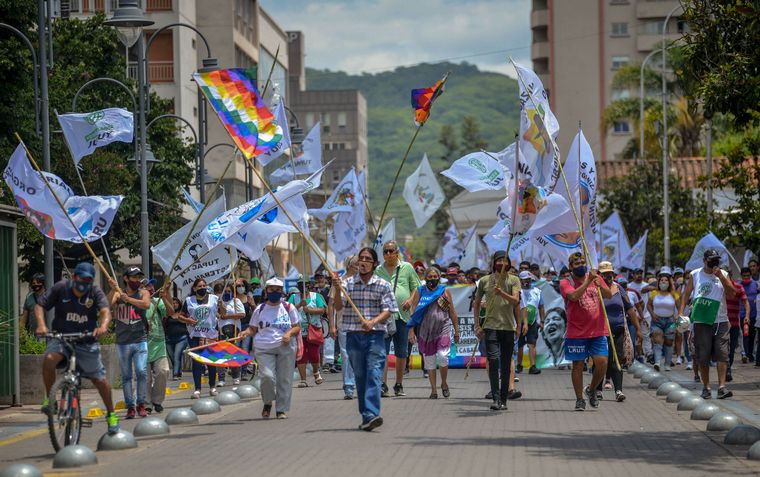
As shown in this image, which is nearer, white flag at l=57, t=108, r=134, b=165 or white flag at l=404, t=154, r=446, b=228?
white flag at l=57, t=108, r=134, b=165

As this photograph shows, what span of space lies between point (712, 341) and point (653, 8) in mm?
85660

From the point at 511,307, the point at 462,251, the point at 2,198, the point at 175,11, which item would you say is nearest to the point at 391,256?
the point at 511,307

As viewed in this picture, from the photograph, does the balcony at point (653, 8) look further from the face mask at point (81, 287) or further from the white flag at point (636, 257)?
the face mask at point (81, 287)

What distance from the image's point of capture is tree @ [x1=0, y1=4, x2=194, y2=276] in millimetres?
31281

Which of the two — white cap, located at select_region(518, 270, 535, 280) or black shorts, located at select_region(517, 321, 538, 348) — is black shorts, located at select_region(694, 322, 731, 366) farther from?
white cap, located at select_region(518, 270, 535, 280)

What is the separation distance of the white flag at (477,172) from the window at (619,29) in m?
75.3

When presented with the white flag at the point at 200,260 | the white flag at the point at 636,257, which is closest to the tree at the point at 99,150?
the white flag at the point at 200,260

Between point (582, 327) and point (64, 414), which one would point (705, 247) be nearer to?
point (582, 327)

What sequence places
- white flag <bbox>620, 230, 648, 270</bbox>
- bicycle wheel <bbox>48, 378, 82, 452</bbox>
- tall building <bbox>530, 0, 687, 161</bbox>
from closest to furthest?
bicycle wheel <bbox>48, 378, 82, 452</bbox>, white flag <bbox>620, 230, 648, 270</bbox>, tall building <bbox>530, 0, 687, 161</bbox>

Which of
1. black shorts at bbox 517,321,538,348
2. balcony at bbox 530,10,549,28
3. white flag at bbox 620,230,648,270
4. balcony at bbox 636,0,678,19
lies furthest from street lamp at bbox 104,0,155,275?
balcony at bbox 636,0,678,19

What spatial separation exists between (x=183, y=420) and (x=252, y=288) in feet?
37.9

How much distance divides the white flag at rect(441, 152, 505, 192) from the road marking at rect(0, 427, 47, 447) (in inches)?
477

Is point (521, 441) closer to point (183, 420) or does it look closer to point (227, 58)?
point (183, 420)

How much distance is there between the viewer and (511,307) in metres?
17.1
